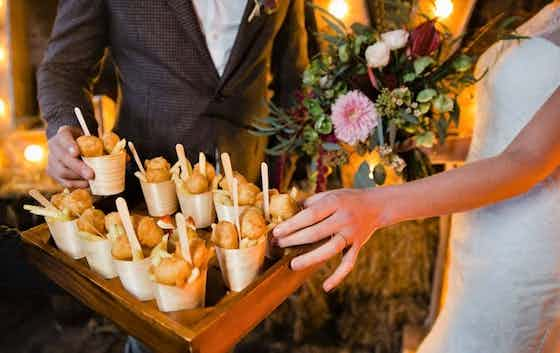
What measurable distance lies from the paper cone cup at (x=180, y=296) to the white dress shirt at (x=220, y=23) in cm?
111

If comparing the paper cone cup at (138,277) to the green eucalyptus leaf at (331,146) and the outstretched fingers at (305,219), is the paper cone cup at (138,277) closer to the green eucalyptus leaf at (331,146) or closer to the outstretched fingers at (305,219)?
the outstretched fingers at (305,219)


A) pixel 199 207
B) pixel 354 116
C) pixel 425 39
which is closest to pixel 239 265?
pixel 199 207

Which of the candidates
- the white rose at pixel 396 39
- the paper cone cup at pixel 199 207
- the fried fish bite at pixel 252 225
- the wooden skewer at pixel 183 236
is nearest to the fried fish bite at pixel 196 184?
the paper cone cup at pixel 199 207

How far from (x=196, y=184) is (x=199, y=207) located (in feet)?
0.23

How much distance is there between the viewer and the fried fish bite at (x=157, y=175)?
142cm

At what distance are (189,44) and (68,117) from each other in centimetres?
52

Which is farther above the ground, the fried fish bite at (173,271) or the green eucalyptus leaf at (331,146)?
the green eucalyptus leaf at (331,146)

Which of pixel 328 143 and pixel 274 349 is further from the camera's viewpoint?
pixel 274 349

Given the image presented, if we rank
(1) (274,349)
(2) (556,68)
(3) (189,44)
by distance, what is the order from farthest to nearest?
1. (1) (274,349)
2. (3) (189,44)
3. (2) (556,68)

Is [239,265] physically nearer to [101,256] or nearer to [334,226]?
[334,226]

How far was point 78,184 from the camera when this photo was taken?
1498 millimetres

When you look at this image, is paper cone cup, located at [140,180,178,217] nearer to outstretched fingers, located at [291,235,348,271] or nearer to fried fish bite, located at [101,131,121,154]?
fried fish bite, located at [101,131,121,154]

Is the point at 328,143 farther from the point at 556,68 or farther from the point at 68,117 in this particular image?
the point at 68,117

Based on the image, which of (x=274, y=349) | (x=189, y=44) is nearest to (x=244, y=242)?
(x=189, y=44)
